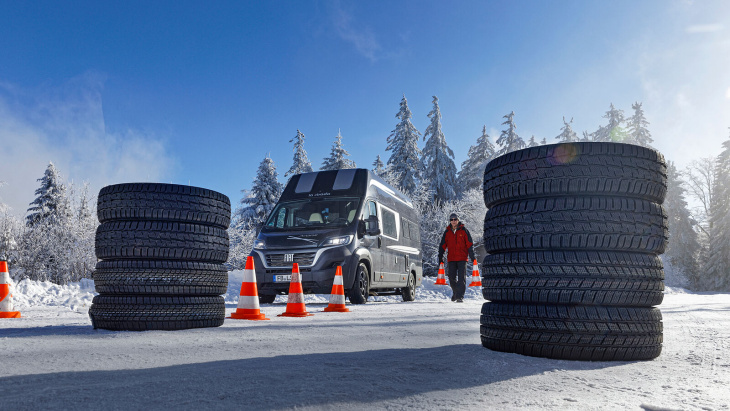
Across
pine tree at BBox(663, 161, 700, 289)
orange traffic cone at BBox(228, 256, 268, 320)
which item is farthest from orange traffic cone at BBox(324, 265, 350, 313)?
pine tree at BBox(663, 161, 700, 289)

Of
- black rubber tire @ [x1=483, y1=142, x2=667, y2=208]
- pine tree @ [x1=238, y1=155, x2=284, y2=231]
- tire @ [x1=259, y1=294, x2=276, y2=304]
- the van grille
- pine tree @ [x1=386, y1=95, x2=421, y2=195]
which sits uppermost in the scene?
pine tree @ [x1=386, y1=95, x2=421, y2=195]

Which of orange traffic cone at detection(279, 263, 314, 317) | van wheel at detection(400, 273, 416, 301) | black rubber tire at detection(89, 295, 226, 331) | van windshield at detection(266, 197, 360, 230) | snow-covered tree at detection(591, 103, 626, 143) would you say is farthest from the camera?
snow-covered tree at detection(591, 103, 626, 143)

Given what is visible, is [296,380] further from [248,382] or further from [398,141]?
[398,141]

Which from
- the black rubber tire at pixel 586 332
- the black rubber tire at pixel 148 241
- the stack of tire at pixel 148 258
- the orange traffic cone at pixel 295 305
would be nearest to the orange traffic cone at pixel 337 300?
the orange traffic cone at pixel 295 305

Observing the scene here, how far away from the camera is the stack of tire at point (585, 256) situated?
10.9 ft

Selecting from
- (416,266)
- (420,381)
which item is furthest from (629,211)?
(416,266)

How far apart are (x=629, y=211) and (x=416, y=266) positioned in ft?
40.0

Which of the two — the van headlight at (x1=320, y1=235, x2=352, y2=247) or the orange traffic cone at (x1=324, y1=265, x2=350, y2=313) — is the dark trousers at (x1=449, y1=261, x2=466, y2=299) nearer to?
the van headlight at (x1=320, y1=235, x2=352, y2=247)

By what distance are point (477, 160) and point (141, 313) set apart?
54599 millimetres

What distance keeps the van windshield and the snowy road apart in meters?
6.89

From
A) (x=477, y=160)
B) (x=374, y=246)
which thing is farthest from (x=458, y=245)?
(x=477, y=160)

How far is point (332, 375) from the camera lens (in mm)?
2621

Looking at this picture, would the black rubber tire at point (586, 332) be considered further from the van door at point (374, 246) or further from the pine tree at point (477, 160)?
the pine tree at point (477, 160)

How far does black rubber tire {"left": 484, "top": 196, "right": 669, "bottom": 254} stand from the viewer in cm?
339
